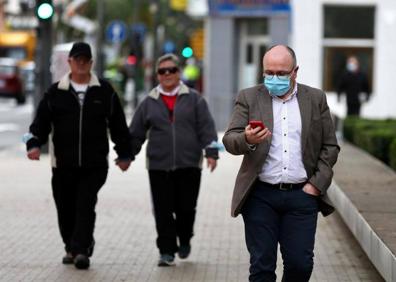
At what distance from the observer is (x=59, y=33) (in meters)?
60.3

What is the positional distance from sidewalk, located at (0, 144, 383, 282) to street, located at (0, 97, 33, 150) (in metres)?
10.3

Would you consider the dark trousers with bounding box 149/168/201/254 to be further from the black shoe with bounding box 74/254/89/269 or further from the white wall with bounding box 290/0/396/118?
the white wall with bounding box 290/0/396/118

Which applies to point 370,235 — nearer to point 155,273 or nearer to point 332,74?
point 155,273

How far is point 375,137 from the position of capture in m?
18.1

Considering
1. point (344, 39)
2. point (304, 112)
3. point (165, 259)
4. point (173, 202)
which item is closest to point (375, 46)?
point (344, 39)

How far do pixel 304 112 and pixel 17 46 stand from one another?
68265 mm

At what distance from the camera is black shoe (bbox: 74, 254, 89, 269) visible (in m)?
9.99

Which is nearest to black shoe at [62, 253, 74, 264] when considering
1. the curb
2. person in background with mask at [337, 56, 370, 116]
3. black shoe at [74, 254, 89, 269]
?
black shoe at [74, 254, 89, 269]

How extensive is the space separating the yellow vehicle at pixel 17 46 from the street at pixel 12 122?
1856 cm

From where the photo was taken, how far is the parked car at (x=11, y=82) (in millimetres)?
52062

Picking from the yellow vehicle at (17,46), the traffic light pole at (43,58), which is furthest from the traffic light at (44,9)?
the yellow vehicle at (17,46)

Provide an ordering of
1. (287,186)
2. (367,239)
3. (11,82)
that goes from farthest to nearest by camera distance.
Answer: (11,82) → (367,239) → (287,186)

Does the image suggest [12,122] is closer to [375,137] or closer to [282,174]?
[375,137]

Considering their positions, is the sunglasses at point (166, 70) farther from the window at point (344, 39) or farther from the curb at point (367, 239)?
the window at point (344, 39)
